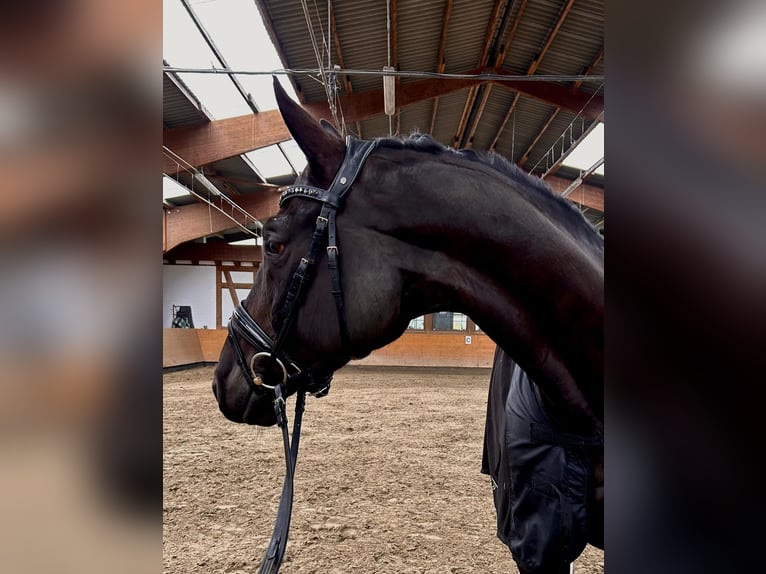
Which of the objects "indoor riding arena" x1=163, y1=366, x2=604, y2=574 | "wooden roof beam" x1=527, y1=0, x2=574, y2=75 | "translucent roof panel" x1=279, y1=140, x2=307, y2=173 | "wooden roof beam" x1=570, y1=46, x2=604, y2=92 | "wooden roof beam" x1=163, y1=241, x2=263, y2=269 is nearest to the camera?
"indoor riding arena" x1=163, y1=366, x2=604, y2=574

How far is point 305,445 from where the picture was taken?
446cm

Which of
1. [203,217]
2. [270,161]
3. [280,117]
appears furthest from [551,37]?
[203,217]

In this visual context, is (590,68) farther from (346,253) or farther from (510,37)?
(346,253)

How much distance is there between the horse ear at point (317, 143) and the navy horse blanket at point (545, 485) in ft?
2.60

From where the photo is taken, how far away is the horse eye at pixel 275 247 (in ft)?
3.48

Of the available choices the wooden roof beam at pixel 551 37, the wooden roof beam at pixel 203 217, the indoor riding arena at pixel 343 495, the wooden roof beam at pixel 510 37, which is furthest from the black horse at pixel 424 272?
the wooden roof beam at pixel 203 217

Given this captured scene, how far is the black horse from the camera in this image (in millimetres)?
996

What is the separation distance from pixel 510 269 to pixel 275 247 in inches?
21.6

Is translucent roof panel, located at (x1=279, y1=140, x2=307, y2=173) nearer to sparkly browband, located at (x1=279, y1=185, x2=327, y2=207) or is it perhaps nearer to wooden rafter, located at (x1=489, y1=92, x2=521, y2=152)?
wooden rafter, located at (x1=489, y1=92, x2=521, y2=152)

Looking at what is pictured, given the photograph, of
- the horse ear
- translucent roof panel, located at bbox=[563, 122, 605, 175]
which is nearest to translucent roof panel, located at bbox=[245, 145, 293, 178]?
translucent roof panel, located at bbox=[563, 122, 605, 175]

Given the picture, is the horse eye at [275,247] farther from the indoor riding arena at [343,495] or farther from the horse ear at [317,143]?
the indoor riding arena at [343,495]
